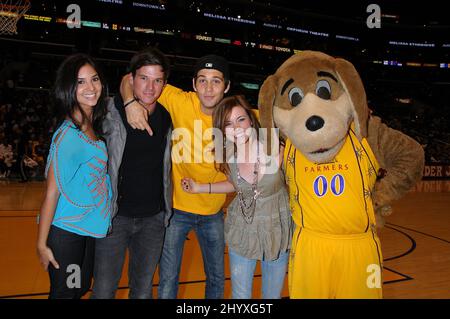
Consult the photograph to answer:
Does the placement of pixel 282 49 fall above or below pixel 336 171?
above

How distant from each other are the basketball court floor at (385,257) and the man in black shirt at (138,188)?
1275 mm

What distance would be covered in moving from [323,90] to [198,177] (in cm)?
101

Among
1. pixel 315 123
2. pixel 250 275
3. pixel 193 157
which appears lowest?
pixel 250 275

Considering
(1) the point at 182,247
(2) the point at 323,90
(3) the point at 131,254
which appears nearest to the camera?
(2) the point at 323,90

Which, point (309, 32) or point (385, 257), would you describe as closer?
point (385, 257)

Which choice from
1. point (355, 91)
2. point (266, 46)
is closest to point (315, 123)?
point (355, 91)

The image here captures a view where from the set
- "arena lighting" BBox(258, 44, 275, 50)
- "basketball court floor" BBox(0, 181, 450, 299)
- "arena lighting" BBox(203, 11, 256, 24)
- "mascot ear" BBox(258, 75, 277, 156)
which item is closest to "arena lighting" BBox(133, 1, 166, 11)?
"arena lighting" BBox(203, 11, 256, 24)

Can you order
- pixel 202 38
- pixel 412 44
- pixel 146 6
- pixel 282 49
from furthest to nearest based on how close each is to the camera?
1. pixel 412 44
2. pixel 282 49
3. pixel 202 38
4. pixel 146 6

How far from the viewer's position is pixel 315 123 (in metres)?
1.96

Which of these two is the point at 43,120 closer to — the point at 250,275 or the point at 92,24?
the point at 92,24

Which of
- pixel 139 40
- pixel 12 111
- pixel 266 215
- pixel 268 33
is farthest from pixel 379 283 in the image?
pixel 268 33

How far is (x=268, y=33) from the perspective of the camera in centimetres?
2931

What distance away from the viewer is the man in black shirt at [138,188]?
226 centimetres
